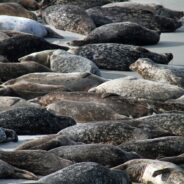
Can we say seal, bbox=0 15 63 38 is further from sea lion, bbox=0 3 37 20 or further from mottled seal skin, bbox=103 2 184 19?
mottled seal skin, bbox=103 2 184 19

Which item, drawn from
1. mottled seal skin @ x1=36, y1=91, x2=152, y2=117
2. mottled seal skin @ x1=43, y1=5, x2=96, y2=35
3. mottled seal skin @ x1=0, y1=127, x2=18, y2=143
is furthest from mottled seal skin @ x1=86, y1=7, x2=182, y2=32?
mottled seal skin @ x1=0, y1=127, x2=18, y2=143

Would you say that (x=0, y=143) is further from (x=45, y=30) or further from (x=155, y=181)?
(x=45, y=30)

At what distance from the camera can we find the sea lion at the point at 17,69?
9.78 m

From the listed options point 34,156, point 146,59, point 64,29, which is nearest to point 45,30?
point 64,29

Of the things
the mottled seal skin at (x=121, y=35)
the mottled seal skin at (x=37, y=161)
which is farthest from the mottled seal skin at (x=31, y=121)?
the mottled seal skin at (x=121, y=35)

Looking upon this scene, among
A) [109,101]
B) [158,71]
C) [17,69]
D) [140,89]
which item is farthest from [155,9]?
[109,101]

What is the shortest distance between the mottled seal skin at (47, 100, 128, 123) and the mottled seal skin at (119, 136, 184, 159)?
4.23 ft

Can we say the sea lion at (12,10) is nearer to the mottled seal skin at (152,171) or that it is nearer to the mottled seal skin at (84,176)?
the mottled seal skin at (152,171)

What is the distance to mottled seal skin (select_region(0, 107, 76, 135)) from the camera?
23.8ft

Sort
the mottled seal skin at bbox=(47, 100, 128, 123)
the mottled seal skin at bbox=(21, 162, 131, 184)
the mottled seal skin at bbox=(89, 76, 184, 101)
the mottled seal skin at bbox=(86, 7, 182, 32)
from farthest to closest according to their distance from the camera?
the mottled seal skin at bbox=(86, 7, 182, 32) < the mottled seal skin at bbox=(89, 76, 184, 101) < the mottled seal skin at bbox=(47, 100, 128, 123) < the mottled seal skin at bbox=(21, 162, 131, 184)

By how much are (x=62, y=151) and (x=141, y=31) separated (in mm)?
7239

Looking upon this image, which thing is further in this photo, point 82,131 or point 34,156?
point 82,131

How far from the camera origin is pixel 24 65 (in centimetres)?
1002

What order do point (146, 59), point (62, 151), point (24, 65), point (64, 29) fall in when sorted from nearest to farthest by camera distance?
point (62, 151) < point (24, 65) < point (146, 59) < point (64, 29)
